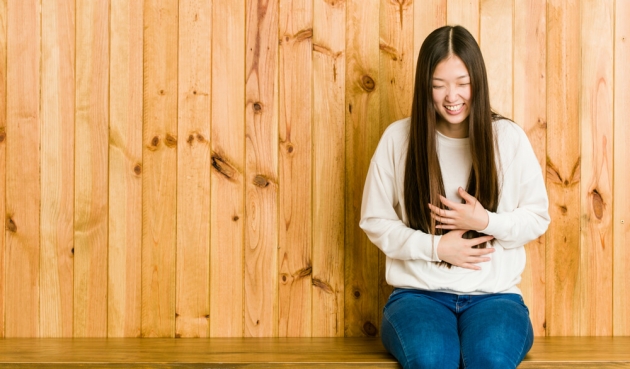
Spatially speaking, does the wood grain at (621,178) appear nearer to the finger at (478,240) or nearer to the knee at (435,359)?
the finger at (478,240)

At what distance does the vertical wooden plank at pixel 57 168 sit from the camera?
1.87 meters

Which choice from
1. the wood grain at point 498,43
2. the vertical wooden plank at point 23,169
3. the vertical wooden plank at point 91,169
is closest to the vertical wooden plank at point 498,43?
the wood grain at point 498,43

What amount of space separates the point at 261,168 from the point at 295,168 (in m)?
0.10

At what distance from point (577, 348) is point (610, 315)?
28cm

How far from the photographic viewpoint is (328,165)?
1.88 m

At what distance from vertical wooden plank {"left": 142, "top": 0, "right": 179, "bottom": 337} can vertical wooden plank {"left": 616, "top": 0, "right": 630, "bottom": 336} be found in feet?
4.10

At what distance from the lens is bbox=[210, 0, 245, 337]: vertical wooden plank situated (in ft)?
6.13

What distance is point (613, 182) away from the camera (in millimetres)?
1895

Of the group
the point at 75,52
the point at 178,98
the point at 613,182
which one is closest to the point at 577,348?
the point at 613,182

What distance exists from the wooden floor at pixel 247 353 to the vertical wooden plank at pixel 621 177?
93mm

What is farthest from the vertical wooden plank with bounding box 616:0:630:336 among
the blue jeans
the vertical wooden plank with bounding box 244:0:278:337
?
the vertical wooden plank with bounding box 244:0:278:337

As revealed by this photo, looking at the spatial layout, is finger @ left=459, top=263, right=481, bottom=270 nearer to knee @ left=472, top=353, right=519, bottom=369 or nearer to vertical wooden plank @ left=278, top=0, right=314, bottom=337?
knee @ left=472, top=353, right=519, bottom=369

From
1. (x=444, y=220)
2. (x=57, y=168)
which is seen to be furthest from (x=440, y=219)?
(x=57, y=168)

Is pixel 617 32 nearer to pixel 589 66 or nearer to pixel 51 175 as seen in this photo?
pixel 589 66
